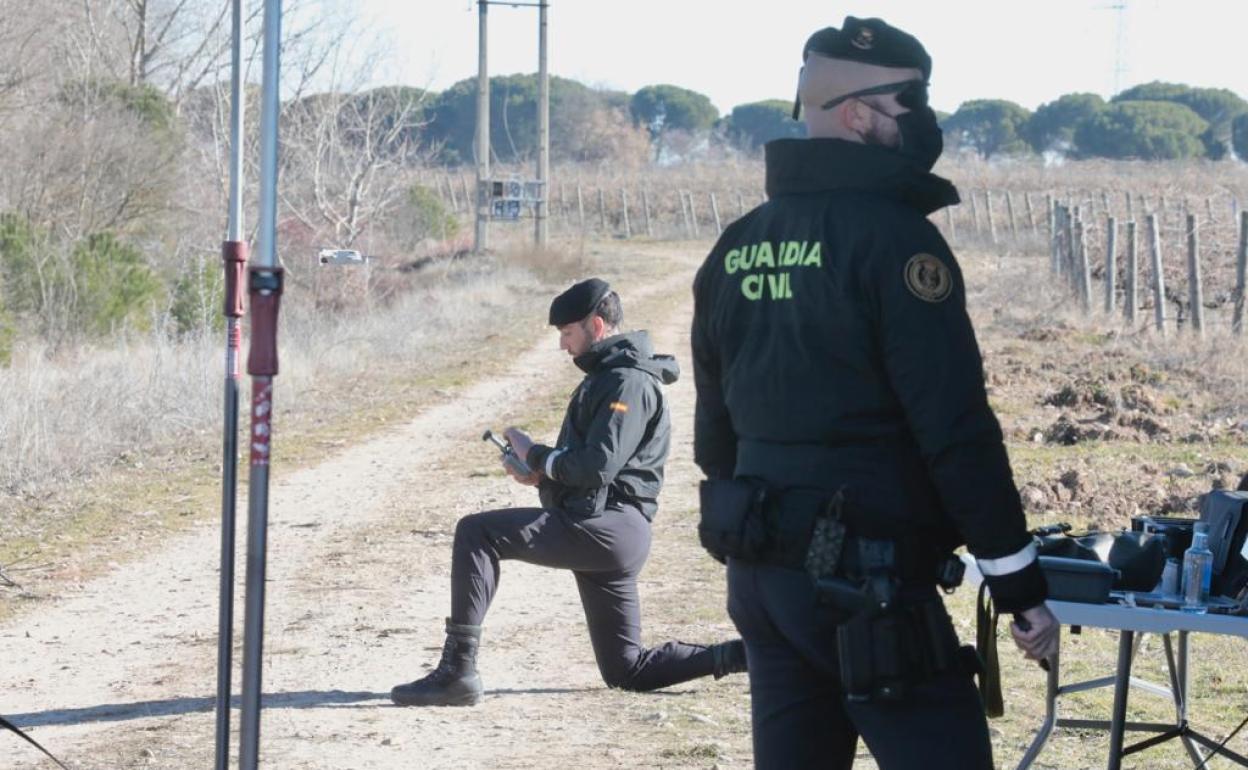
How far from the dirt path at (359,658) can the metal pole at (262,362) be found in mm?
2589

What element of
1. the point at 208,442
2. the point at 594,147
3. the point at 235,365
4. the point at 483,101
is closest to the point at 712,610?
the point at 235,365

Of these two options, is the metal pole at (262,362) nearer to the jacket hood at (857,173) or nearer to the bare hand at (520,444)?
the jacket hood at (857,173)

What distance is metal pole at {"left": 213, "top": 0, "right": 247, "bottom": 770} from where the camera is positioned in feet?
11.5

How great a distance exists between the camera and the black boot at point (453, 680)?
641 cm

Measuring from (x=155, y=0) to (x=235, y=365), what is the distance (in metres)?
36.6

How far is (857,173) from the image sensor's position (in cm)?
323

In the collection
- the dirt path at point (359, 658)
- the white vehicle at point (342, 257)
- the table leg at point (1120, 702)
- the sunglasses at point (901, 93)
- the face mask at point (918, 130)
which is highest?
the sunglasses at point (901, 93)

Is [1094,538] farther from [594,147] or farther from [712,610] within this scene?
[594,147]

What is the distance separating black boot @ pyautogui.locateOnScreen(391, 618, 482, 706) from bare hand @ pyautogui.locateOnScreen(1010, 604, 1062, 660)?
3491 mm

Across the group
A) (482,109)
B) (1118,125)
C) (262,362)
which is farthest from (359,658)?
(1118,125)

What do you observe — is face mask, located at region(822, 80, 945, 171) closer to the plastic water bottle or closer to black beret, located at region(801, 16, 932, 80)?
black beret, located at region(801, 16, 932, 80)

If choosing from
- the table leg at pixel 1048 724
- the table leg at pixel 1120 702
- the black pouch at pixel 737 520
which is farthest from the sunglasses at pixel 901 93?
the table leg at pixel 1048 724

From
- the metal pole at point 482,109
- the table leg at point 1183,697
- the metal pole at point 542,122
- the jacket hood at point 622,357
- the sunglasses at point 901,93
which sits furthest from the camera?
the metal pole at point 542,122

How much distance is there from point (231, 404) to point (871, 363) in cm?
144
